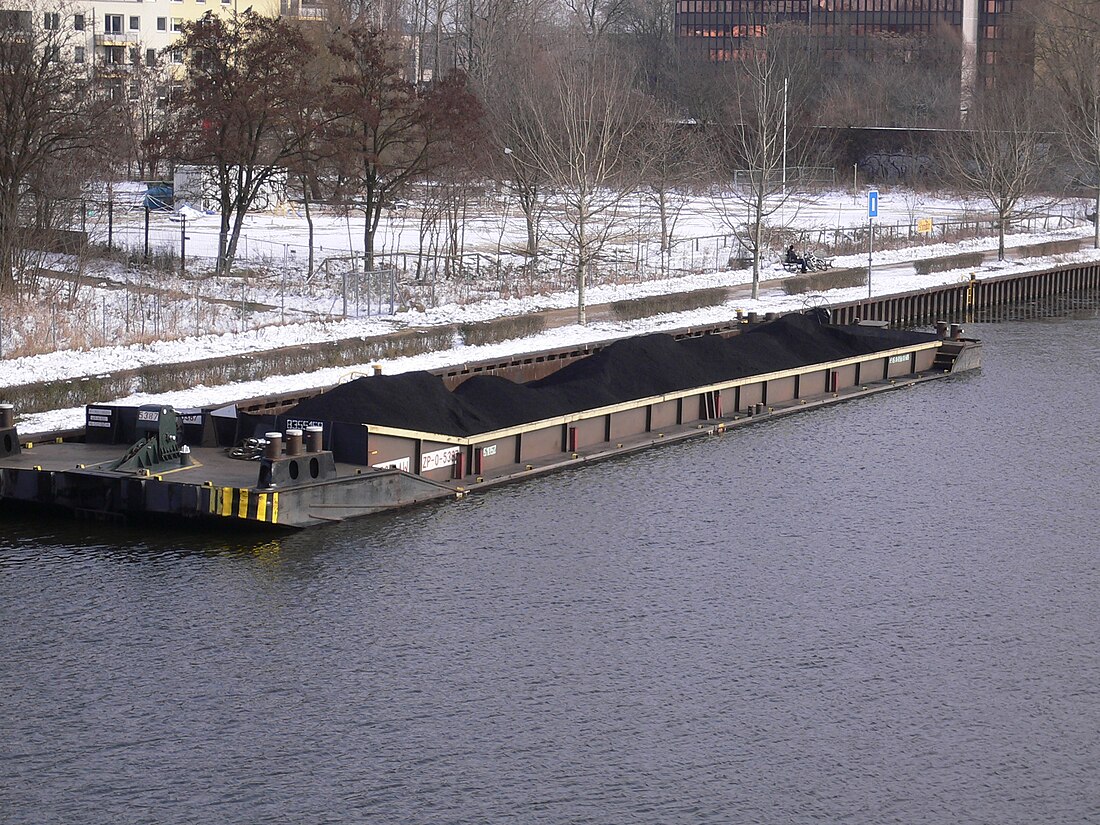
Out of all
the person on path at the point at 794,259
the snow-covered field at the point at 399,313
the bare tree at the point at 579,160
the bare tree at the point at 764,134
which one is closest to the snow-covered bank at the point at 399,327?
the snow-covered field at the point at 399,313

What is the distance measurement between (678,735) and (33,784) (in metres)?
7.22

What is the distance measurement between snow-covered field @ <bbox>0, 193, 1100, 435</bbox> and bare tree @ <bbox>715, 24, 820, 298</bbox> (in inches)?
78.2

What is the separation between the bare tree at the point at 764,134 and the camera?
2340 inches

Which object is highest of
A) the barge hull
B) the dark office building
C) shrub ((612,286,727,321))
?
the dark office building

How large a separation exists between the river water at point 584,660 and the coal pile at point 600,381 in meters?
1.97

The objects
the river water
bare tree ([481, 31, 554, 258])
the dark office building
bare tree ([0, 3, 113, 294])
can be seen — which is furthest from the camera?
the dark office building

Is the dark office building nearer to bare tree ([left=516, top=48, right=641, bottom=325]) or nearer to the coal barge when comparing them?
bare tree ([left=516, top=48, right=641, bottom=325])

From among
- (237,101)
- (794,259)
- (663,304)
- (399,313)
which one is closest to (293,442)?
(399,313)

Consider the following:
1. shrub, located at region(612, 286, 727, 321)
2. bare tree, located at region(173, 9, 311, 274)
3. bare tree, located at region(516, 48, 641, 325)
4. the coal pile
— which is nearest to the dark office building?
bare tree, located at region(516, 48, 641, 325)

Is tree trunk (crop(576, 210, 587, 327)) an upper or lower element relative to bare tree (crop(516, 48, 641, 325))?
lower

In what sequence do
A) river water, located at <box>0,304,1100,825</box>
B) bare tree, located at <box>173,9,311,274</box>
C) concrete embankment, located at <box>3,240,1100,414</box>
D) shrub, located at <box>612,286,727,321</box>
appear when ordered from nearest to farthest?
river water, located at <box>0,304,1100,825</box>, concrete embankment, located at <box>3,240,1100,414</box>, shrub, located at <box>612,286,727,321</box>, bare tree, located at <box>173,9,311,274</box>

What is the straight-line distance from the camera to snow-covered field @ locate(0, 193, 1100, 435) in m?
35.1

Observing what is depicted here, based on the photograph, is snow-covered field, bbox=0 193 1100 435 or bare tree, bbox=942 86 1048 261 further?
bare tree, bbox=942 86 1048 261

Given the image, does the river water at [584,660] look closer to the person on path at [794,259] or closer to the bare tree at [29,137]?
the bare tree at [29,137]
